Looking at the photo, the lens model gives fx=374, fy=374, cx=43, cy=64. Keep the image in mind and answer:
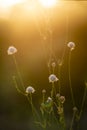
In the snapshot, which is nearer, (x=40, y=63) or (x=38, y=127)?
(x=38, y=127)

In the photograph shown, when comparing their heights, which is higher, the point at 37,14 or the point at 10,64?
the point at 37,14

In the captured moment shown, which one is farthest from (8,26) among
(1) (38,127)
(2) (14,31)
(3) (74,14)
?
(1) (38,127)

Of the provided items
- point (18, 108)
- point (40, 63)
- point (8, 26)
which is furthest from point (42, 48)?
point (18, 108)

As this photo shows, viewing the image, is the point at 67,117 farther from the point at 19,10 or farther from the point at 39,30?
the point at 19,10

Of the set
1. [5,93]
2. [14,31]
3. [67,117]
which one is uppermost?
[14,31]

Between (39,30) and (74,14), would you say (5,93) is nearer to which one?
(39,30)

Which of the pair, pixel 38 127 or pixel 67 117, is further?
pixel 67 117
